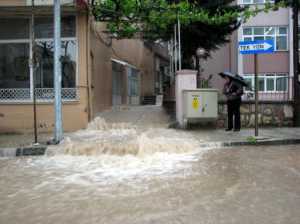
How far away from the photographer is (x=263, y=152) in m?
9.41

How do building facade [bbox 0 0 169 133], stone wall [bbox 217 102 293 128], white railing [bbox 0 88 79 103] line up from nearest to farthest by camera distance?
building facade [bbox 0 0 169 133]
white railing [bbox 0 88 79 103]
stone wall [bbox 217 102 293 128]

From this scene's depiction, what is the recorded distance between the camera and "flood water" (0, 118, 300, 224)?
4982mm

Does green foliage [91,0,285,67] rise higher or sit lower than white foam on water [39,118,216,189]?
higher

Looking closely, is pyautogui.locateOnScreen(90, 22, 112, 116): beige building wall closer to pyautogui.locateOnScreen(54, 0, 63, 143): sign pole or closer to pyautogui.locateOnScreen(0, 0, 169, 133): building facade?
pyautogui.locateOnScreen(0, 0, 169, 133): building facade

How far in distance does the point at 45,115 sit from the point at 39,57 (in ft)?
6.46

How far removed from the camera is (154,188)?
6211 mm

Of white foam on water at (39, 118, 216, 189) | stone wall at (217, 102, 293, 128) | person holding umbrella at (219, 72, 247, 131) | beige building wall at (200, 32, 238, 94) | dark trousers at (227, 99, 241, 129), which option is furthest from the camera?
beige building wall at (200, 32, 238, 94)

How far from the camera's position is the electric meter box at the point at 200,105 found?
12.3 meters

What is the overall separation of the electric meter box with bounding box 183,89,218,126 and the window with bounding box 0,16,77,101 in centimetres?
375

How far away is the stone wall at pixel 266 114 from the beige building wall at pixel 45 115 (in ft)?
15.4

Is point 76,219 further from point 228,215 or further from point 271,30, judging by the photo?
point 271,30

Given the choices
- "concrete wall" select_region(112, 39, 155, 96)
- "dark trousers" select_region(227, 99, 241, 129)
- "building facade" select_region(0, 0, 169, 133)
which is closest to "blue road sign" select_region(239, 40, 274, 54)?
"dark trousers" select_region(227, 99, 241, 129)

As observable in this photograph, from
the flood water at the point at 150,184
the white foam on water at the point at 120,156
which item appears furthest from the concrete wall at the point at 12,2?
the flood water at the point at 150,184

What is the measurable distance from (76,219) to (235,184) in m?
2.81
